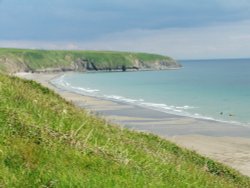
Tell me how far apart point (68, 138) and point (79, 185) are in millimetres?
1967

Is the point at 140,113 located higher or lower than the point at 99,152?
lower

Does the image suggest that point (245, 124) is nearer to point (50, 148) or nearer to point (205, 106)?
point (205, 106)

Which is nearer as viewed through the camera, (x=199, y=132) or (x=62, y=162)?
(x=62, y=162)

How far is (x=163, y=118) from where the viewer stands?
53.8m

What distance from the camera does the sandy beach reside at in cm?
3352

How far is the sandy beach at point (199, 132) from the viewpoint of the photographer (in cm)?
3352

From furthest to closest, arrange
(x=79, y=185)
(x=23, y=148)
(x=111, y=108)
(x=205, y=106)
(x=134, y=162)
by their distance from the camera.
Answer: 1. (x=205, y=106)
2. (x=111, y=108)
3. (x=134, y=162)
4. (x=23, y=148)
5. (x=79, y=185)

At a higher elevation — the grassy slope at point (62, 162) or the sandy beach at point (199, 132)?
the grassy slope at point (62, 162)

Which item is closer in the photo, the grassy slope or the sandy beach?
the grassy slope

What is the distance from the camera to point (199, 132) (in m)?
43.8

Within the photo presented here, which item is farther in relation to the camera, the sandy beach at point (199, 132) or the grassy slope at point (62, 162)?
the sandy beach at point (199, 132)

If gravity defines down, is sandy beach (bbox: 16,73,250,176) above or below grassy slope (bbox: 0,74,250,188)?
below

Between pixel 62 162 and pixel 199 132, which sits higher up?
pixel 62 162

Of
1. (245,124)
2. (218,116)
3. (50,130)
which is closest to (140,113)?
(218,116)
